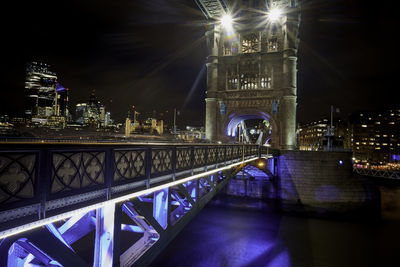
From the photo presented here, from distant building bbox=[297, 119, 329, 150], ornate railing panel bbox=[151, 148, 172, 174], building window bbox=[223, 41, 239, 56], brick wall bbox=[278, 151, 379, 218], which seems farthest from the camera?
distant building bbox=[297, 119, 329, 150]

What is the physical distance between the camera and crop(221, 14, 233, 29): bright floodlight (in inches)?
1552

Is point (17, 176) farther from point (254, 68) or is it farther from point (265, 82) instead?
point (265, 82)

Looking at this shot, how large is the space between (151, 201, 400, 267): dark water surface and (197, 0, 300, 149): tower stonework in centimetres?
1487

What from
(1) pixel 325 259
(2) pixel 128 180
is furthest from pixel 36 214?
(1) pixel 325 259

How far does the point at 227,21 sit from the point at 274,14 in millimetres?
7596

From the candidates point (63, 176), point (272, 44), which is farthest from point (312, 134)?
point (63, 176)

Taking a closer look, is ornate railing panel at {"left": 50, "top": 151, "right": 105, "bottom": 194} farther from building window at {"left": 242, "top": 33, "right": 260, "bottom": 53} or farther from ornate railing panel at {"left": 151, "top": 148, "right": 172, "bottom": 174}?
building window at {"left": 242, "top": 33, "right": 260, "bottom": 53}

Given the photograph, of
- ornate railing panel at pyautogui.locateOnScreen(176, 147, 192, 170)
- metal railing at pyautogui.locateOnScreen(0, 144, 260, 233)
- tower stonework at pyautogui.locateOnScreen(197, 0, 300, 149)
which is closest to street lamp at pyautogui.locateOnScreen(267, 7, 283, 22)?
tower stonework at pyautogui.locateOnScreen(197, 0, 300, 149)

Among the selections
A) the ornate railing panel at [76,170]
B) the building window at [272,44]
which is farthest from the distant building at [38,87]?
the ornate railing panel at [76,170]

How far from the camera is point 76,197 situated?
4125mm

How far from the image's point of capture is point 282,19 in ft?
122

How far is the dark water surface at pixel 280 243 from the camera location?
17.1 m

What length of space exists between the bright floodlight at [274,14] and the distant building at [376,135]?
87.0m

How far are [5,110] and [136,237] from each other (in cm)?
3174
